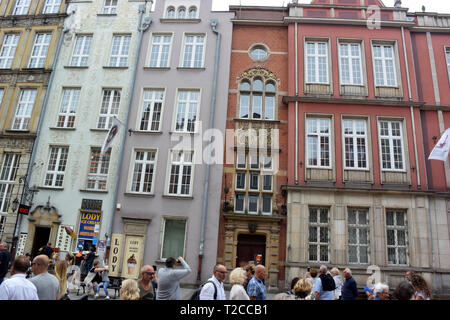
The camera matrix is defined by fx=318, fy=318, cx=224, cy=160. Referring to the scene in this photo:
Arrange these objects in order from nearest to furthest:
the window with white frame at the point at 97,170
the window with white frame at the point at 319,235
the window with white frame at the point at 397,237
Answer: the window with white frame at the point at 397,237
the window with white frame at the point at 319,235
the window with white frame at the point at 97,170

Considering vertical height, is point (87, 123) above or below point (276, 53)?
below

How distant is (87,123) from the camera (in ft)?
59.2

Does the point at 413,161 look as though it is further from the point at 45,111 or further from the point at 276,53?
the point at 45,111

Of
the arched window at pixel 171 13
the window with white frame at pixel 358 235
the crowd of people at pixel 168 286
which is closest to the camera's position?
the crowd of people at pixel 168 286

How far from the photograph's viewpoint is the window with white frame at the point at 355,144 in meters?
16.1

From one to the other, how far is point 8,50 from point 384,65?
23.2 meters

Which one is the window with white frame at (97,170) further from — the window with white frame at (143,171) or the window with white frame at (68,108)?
the window with white frame at (68,108)

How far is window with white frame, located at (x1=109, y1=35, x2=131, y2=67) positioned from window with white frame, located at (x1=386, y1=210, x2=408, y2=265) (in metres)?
16.8

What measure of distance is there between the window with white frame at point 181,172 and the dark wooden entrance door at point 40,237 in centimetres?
718

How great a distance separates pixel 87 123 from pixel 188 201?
7.46 m

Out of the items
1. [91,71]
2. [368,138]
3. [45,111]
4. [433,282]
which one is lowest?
[433,282]

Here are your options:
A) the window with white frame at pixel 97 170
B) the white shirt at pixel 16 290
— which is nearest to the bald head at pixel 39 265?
the white shirt at pixel 16 290
